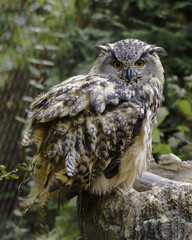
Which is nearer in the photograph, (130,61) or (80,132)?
(80,132)

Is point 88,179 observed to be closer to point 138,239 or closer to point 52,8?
point 138,239

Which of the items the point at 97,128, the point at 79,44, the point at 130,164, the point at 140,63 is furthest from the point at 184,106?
the point at 97,128

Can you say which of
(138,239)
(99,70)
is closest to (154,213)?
(138,239)

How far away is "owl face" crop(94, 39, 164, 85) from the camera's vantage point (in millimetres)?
2227

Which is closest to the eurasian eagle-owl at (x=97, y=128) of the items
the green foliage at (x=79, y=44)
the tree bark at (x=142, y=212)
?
the tree bark at (x=142, y=212)

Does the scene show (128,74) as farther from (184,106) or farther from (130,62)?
(184,106)

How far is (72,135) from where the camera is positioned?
2008 millimetres

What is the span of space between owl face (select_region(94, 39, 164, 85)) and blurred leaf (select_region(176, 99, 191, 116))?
5.45 feet

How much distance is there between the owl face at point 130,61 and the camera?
2.23m

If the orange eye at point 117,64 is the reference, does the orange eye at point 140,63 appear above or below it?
above

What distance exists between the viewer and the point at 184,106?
402 cm

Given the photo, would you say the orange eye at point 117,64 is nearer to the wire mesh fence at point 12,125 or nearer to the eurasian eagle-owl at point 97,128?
the eurasian eagle-owl at point 97,128

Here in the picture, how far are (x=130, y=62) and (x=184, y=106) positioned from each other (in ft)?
6.48

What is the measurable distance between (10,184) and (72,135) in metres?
2.01
